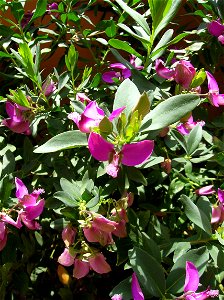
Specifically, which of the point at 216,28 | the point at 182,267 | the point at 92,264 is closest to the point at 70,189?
the point at 92,264

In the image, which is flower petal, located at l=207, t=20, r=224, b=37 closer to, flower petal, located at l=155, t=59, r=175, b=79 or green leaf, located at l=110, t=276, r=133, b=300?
flower petal, located at l=155, t=59, r=175, b=79

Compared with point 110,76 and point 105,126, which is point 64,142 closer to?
point 105,126

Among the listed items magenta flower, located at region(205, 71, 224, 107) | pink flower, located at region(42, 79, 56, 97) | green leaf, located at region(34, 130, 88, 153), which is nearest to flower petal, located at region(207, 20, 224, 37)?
magenta flower, located at region(205, 71, 224, 107)

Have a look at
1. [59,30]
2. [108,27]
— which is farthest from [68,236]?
[59,30]

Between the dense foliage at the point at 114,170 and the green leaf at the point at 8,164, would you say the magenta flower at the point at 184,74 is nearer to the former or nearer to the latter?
the dense foliage at the point at 114,170

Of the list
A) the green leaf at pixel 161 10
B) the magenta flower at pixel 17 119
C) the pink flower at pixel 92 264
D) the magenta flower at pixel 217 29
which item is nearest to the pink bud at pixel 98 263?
the pink flower at pixel 92 264

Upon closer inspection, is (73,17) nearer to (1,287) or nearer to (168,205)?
(168,205)
